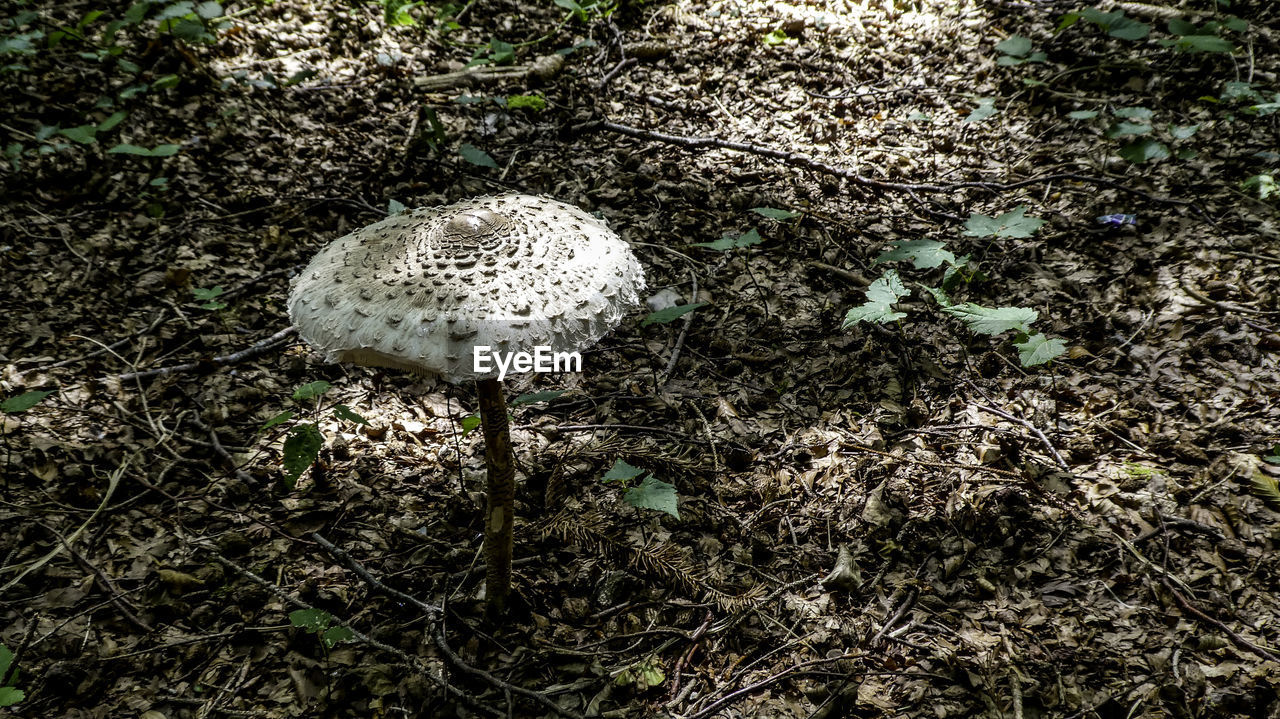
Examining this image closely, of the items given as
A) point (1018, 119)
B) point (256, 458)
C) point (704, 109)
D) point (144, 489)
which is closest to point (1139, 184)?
point (1018, 119)

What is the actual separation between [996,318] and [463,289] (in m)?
2.68

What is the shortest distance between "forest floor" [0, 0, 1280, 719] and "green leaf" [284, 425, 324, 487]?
0.68ft

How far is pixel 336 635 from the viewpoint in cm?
260

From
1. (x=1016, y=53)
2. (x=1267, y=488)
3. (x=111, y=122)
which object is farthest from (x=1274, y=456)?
(x=111, y=122)

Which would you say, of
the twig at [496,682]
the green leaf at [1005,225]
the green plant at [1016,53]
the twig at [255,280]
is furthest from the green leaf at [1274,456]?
the twig at [255,280]

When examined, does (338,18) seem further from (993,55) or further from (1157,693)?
(1157,693)

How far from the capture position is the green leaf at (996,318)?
10.9 feet

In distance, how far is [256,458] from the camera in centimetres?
356

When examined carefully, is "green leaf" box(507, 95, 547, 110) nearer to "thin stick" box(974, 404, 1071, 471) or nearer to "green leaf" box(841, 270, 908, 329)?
"green leaf" box(841, 270, 908, 329)

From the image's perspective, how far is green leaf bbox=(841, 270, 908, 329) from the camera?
11.4 ft

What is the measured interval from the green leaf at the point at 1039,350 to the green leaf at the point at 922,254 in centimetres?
66

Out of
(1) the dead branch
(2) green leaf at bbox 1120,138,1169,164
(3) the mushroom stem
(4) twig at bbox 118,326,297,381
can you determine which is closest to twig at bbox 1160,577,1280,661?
(3) the mushroom stem

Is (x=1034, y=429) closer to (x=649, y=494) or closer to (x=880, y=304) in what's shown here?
(x=880, y=304)

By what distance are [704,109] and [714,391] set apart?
3.30 meters
